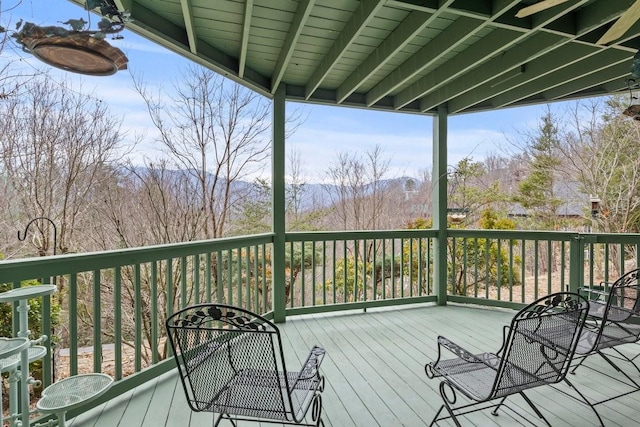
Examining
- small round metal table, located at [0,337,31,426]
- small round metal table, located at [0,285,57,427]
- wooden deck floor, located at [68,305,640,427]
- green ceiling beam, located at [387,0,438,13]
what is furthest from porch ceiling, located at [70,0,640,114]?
wooden deck floor, located at [68,305,640,427]

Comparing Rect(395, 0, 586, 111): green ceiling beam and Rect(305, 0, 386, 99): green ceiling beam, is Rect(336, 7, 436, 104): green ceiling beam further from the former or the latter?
Rect(395, 0, 586, 111): green ceiling beam

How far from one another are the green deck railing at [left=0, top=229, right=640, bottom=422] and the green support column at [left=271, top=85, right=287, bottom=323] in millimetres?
114

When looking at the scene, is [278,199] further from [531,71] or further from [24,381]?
[531,71]

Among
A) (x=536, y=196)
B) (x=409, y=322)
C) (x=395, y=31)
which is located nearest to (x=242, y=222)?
(x=409, y=322)

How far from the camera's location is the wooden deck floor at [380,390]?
87.2 inches

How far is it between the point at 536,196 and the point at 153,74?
884 centimetres

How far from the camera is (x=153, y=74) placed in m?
6.38

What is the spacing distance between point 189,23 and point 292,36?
2.68 feet

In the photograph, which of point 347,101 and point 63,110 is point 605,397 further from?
point 63,110

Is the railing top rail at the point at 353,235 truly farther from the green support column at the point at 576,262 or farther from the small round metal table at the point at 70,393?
the small round metal table at the point at 70,393

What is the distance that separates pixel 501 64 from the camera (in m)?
3.50

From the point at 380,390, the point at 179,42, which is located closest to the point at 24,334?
the point at 380,390

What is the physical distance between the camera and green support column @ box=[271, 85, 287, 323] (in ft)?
13.5

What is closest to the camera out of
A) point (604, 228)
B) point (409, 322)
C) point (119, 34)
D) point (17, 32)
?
point (17, 32)
